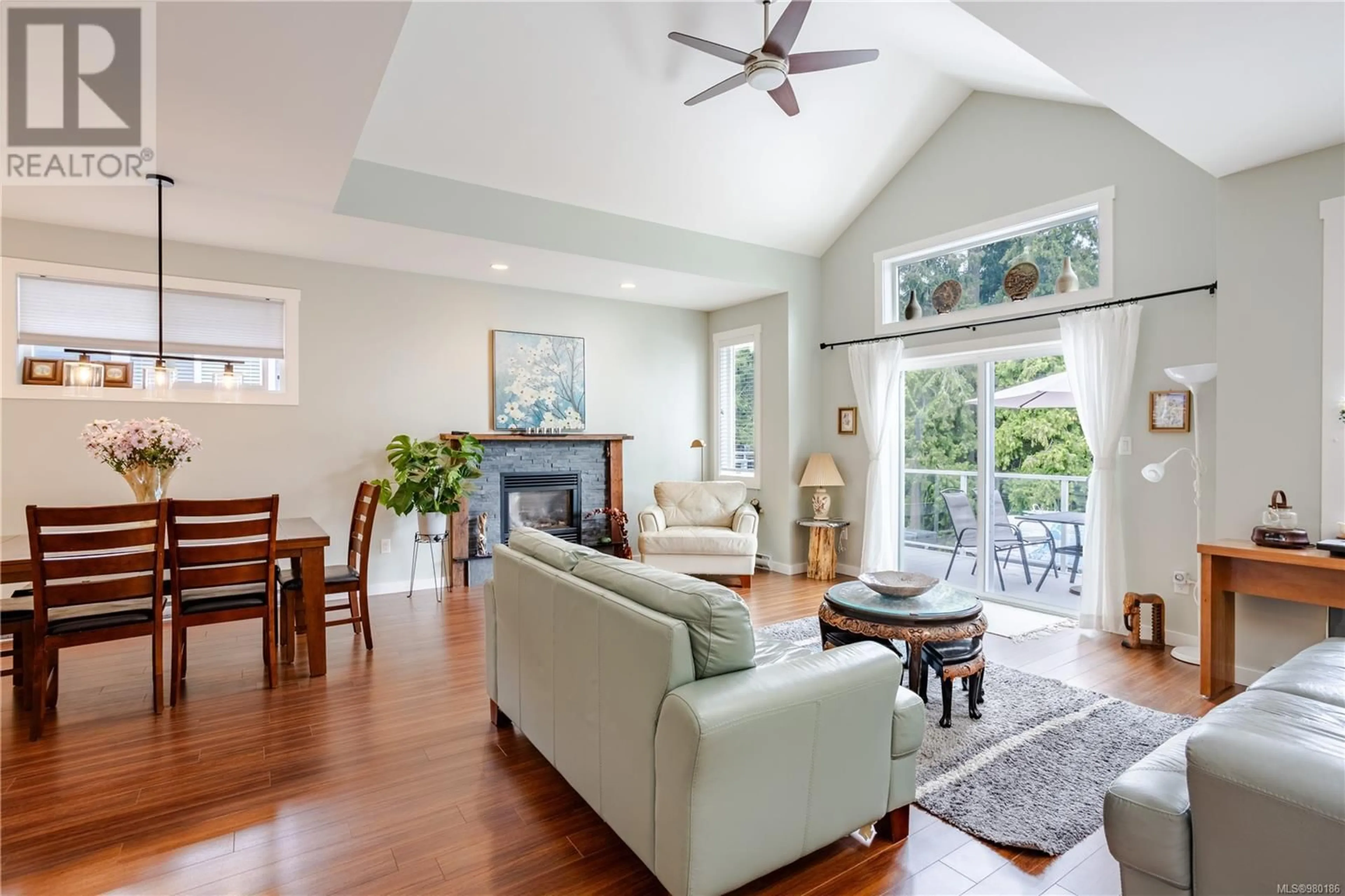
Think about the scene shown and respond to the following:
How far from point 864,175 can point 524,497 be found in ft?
14.3

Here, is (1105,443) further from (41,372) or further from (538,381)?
(41,372)

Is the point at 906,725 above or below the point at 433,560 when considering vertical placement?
above

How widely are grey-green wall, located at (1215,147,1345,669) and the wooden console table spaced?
5.9 inches

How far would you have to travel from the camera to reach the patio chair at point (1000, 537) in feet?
16.2

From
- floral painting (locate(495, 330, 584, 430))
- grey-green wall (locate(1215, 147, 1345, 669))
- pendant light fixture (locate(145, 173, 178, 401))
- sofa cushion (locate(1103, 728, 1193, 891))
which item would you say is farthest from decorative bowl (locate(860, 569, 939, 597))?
pendant light fixture (locate(145, 173, 178, 401))

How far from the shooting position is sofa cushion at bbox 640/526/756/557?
573 centimetres

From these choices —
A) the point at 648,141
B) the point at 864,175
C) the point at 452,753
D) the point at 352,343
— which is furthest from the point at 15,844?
the point at 864,175

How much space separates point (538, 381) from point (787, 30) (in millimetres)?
3998

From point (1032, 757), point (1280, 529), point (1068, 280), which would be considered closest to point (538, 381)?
point (1068, 280)

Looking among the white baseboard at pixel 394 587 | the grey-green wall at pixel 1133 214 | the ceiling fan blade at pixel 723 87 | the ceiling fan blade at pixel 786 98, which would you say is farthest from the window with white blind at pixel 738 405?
the white baseboard at pixel 394 587

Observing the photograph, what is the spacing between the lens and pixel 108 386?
4570 mm

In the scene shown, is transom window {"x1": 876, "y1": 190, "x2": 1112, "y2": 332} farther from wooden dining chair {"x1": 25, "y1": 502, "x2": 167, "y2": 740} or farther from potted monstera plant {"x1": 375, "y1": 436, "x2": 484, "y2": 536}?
wooden dining chair {"x1": 25, "y1": 502, "x2": 167, "y2": 740}

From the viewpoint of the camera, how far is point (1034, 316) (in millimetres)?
4793

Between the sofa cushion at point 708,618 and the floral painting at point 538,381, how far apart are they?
15.0ft
